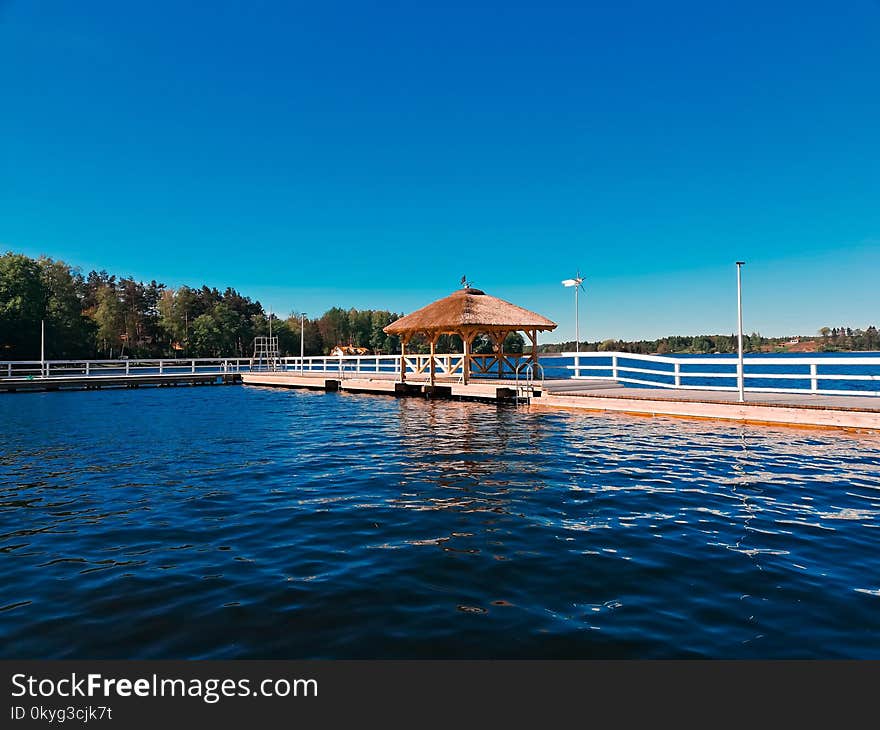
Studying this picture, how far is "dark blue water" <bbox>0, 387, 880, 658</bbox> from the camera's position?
3594mm

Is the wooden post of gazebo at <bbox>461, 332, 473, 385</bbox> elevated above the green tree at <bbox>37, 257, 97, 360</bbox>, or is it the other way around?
the green tree at <bbox>37, 257, 97, 360</bbox>

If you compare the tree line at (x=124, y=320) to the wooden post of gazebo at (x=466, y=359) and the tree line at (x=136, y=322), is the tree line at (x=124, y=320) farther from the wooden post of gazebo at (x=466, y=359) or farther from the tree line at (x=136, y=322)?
the wooden post of gazebo at (x=466, y=359)

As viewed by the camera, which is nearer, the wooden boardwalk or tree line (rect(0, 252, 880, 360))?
the wooden boardwalk

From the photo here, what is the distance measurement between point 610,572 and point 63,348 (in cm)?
7331

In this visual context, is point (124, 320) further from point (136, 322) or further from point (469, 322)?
point (469, 322)

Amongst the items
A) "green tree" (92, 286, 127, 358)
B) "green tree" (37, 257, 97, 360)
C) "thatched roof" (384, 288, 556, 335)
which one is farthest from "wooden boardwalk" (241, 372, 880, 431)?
"green tree" (92, 286, 127, 358)

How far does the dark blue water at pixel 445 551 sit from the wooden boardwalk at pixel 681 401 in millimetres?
1561

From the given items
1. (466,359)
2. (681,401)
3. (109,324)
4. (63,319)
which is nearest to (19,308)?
(63,319)

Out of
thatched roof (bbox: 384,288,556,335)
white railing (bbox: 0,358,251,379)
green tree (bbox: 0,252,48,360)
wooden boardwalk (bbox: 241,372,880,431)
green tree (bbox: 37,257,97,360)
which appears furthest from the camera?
green tree (bbox: 37,257,97,360)

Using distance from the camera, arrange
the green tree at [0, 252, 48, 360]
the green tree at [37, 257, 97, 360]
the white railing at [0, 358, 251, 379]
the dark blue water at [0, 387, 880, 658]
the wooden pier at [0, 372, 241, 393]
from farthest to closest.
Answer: the green tree at [37, 257, 97, 360] → the green tree at [0, 252, 48, 360] → the white railing at [0, 358, 251, 379] → the wooden pier at [0, 372, 241, 393] → the dark blue water at [0, 387, 880, 658]

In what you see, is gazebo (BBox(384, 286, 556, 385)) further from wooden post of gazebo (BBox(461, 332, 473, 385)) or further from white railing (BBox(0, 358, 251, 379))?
white railing (BBox(0, 358, 251, 379))

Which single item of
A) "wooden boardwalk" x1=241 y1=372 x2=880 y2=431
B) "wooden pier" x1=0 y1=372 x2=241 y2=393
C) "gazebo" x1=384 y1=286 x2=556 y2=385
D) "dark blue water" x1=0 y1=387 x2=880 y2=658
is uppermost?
"gazebo" x1=384 y1=286 x2=556 y2=385

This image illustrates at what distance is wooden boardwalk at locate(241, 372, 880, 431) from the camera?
12562mm

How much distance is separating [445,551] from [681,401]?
12.2 m
